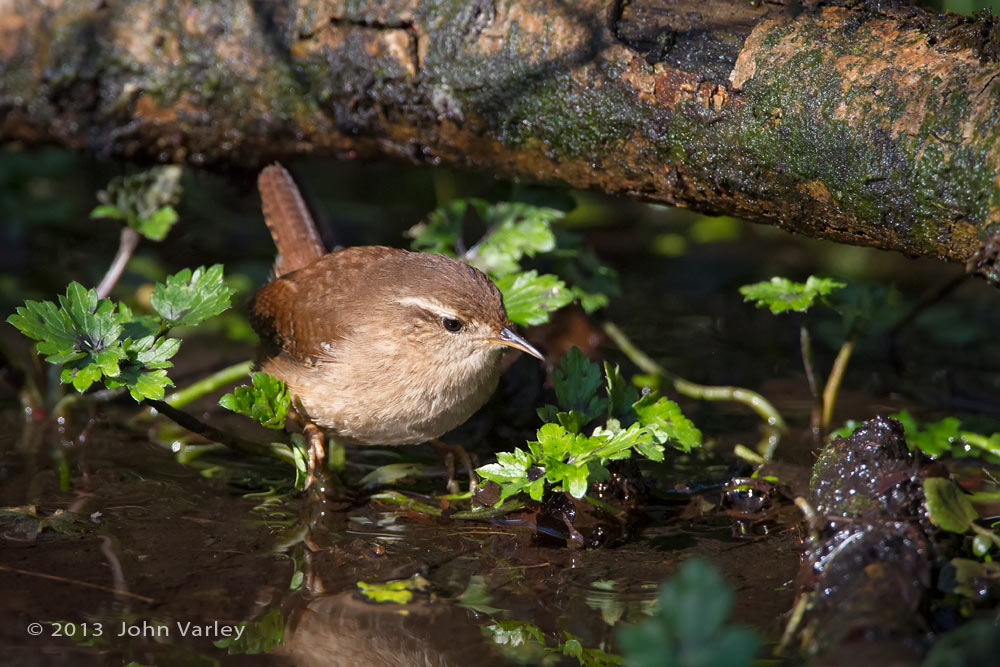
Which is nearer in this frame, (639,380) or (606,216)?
(639,380)

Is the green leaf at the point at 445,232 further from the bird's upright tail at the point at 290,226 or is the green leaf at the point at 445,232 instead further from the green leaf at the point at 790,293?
the green leaf at the point at 790,293

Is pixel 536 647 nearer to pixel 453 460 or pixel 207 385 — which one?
pixel 453 460

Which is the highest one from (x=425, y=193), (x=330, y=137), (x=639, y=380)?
(x=425, y=193)

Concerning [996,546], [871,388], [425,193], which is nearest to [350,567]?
[996,546]

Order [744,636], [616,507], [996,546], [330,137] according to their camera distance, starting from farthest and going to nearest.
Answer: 1. [330,137]
2. [616,507]
3. [996,546]
4. [744,636]

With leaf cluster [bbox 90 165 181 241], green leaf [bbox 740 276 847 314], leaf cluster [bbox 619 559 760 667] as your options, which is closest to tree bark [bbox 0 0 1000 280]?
leaf cluster [bbox 90 165 181 241]

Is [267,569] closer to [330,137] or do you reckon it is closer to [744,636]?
[744,636]
